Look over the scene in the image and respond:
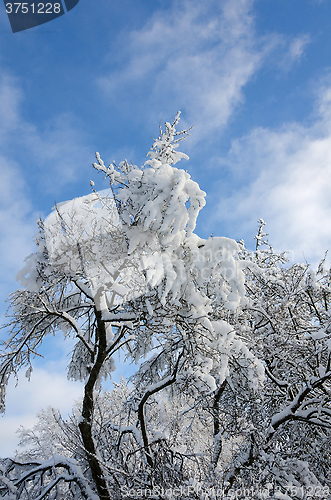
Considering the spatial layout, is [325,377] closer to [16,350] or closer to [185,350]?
[185,350]

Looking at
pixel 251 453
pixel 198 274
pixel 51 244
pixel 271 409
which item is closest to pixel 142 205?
pixel 198 274

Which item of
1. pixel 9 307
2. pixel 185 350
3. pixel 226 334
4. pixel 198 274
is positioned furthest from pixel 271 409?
pixel 9 307

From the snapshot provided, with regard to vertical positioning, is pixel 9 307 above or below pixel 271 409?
above

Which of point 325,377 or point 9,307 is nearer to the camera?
point 325,377

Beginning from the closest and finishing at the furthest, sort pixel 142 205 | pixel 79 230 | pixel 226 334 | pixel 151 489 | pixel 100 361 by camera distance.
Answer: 1. pixel 151 489
2. pixel 142 205
3. pixel 226 334
4. pixel 79 230
5. pixel 100 361

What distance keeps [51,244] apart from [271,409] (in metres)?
6.20

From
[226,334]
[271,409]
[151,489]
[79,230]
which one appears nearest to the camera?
[151,489]

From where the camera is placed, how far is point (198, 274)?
5164mm

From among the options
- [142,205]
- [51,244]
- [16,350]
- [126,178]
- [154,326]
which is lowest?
Answer: [154,326]

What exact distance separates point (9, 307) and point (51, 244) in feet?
5.81

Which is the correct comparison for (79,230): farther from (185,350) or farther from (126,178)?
(185,350)

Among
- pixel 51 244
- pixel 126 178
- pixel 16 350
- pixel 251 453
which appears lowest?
pixel 251 453

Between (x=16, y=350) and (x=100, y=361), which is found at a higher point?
(x=16, y=350)

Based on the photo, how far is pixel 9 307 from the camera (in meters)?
6.25
